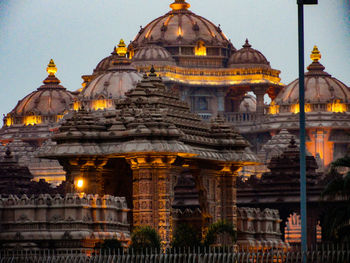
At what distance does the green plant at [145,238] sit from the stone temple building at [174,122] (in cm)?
359

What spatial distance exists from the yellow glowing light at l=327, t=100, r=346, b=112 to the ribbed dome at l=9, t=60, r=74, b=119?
21693mm

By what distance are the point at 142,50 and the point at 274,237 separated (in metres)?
66.8

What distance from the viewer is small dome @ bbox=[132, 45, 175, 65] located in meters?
136

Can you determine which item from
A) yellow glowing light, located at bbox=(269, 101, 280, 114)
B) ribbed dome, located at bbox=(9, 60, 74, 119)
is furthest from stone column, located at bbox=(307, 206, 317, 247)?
ribbed dome, located at bbox=(9, 60, 74, 119)

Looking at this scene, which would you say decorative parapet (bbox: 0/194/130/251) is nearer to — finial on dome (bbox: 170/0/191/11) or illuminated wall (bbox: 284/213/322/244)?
illuminated wall (bbox: 284/213/322/244)

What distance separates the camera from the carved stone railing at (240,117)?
454 ft

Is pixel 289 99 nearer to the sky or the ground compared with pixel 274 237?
nearer to the sky

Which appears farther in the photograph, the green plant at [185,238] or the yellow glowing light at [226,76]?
the yellow glowing light at [226,76]

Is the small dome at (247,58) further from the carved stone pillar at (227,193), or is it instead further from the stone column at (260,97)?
the carved stone pillar at (227,193)

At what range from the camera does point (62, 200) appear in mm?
56062

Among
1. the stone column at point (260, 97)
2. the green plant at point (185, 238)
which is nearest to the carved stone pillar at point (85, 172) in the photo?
the green plant at point (185, 238)

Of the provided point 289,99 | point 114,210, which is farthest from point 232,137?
point 289,99

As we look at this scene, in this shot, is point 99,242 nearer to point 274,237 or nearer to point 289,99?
point 274,237

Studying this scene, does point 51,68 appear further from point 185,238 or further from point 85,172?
point 185,238
